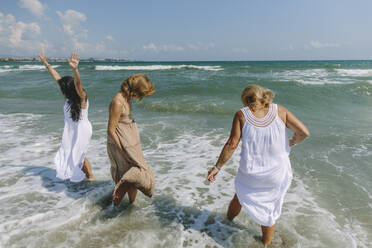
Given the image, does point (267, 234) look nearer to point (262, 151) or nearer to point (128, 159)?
point (262, 151)

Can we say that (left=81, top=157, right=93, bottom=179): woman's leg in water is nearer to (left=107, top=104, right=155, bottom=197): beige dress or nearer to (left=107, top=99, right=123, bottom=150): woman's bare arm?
(left=107, top=104, right=155, bottom=197): beige dress

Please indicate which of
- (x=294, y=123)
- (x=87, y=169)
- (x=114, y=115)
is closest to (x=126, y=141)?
(x=114, y=115)

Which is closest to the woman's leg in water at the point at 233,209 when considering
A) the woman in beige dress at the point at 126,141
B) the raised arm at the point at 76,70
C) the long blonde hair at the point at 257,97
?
the woman in beige dress at the point at 126,141

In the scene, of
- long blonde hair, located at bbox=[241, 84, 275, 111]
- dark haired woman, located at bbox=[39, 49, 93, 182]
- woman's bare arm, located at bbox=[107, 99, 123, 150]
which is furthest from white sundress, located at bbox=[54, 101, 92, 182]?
long blonde hair, located at bbox=[241, 84, 275, 111]

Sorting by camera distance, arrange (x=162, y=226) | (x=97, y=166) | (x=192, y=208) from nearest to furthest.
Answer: (x=162, y=226) < (x=192, y=208) < (x=97, y=166)

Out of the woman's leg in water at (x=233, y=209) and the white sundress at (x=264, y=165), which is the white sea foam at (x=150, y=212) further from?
the white sundress at (x=264, y=165)

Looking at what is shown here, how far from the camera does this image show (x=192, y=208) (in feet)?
13.0

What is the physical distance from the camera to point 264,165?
9.14 feet

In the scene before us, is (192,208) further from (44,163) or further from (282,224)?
(44,163)

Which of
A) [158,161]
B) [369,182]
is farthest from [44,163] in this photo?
Answer: [369,182]

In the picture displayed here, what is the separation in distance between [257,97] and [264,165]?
753 millimetres

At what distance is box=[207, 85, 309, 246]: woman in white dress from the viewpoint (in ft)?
8.75

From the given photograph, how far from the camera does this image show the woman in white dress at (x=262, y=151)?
267 cm

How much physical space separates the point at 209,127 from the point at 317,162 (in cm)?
382
